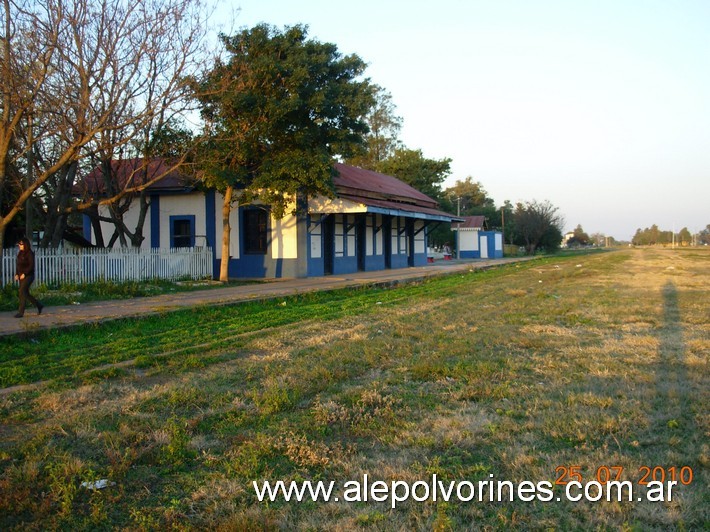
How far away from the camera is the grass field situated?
3.62 m

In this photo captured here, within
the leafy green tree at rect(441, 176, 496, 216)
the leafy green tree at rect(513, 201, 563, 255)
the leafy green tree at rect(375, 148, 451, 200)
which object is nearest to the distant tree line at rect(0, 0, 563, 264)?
the leafy green tree at rect(375, 148, 451, 200)

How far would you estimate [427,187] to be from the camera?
52.8 metres

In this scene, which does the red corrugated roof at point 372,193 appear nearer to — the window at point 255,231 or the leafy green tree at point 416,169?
the window at point 255,231

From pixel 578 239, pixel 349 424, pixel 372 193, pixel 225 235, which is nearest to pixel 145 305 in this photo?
pixel 225 235

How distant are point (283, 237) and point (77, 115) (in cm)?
1098

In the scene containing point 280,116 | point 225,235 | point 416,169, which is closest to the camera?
point 280,116

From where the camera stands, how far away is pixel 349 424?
5.25 metres

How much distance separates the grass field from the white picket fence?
733 cm

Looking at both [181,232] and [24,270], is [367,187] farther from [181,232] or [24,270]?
[24,270]

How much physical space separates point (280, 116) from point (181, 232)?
829cm

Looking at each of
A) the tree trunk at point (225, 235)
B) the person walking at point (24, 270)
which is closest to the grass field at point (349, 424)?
the person walking at point (24, 270)

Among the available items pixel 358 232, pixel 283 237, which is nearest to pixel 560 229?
pixel 358 232

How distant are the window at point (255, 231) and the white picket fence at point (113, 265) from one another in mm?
1682

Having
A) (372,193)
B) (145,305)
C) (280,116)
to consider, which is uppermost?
(280,116)
